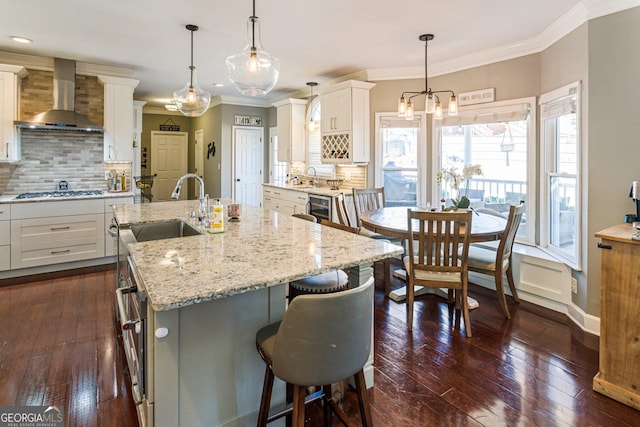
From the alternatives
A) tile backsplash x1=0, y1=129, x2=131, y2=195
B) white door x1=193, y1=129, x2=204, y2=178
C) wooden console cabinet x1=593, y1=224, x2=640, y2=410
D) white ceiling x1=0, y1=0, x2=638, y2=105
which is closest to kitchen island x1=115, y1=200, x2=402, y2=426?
wooden console cabinet x1=593, y1=224, x2=640, y2=410

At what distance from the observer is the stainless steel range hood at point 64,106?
14.6 ft

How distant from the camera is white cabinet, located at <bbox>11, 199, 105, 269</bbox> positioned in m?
A: 4.21

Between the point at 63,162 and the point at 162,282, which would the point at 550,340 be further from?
the point at 63,162

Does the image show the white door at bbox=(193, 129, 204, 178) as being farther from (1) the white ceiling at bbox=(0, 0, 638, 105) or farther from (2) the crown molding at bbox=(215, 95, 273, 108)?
(1) the white ceiling at bbox=(0, 0, 638, 105)

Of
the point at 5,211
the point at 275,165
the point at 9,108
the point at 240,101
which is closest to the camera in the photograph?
the point at 5,211

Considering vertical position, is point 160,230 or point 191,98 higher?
point 191,98

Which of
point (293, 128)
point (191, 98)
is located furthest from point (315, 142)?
point (191, 98)

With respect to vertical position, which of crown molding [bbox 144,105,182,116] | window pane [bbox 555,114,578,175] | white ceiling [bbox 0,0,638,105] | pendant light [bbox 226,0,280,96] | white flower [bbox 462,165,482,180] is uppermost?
crown molding [bbox 144,105,182,116]

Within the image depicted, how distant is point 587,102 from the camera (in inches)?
115

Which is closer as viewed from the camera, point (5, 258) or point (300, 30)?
point (300, 30)

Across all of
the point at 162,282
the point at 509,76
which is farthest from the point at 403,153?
A: the point at 162,282

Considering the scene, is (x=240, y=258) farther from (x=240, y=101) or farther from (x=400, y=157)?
(x=240, y=101)

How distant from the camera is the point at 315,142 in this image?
255 inches

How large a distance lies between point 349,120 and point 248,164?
10.5ft
